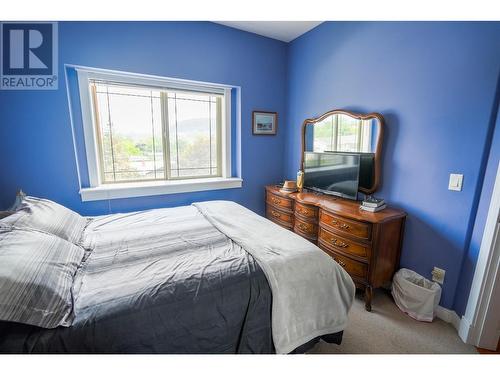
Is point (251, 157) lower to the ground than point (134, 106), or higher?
lower

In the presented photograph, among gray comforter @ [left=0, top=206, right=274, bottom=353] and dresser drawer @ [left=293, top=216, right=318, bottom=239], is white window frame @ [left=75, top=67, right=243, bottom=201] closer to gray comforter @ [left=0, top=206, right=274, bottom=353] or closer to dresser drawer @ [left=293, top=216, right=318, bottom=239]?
dresser drawer @ [left=293, top=216, right=318, bottom=239]

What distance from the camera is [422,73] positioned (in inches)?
70.5

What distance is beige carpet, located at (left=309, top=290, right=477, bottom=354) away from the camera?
4.88ft

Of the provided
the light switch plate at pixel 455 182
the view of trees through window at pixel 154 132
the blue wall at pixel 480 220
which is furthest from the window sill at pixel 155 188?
the blue wall at pixel 480 220

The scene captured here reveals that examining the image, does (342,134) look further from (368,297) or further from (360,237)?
(368,297)

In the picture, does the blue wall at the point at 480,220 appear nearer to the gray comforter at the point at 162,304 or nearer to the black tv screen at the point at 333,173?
the black tv screen at the point at 333,173

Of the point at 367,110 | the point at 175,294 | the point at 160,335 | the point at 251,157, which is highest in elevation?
the point at 367,110

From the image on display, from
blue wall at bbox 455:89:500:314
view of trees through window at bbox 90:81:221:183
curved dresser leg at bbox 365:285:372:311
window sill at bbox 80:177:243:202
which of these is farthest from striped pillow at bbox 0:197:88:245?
blue wall at bbox 455:89:500:314

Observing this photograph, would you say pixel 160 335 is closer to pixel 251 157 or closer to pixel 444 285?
pixel 444 285

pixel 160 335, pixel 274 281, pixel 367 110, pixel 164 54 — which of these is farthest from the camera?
pixel 164 54

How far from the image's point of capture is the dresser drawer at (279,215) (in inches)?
105

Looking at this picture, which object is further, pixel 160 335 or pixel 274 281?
pixel 274 281

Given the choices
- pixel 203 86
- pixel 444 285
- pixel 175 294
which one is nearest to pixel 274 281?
pixel 175 294
